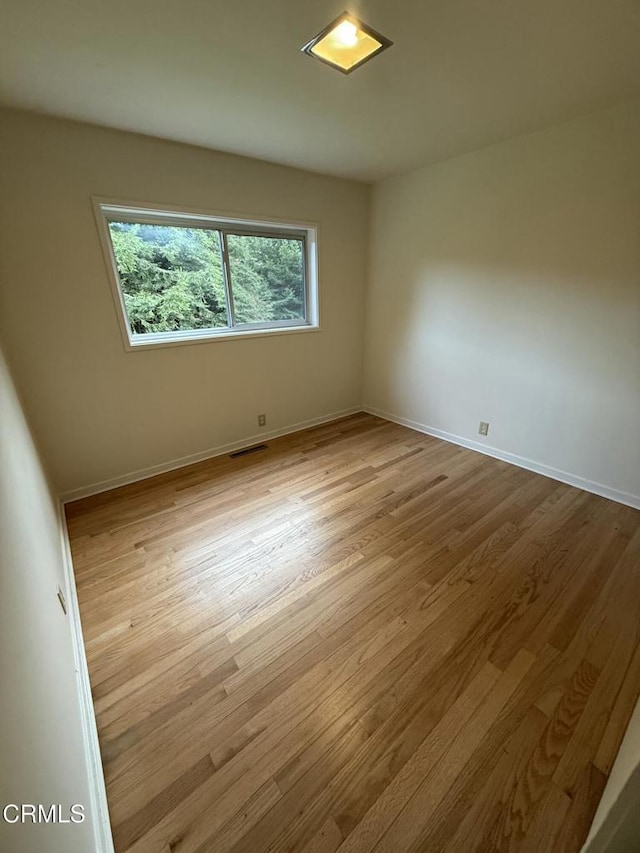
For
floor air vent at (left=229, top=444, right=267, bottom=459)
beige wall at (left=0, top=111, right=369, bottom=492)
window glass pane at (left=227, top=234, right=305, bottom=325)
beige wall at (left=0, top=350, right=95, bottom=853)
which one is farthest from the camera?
floor air vent at (left=229, top=444, right=267, bottom=459)

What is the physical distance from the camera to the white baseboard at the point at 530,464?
240 centimetres

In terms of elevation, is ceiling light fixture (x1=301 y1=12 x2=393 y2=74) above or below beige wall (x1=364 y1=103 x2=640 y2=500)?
above

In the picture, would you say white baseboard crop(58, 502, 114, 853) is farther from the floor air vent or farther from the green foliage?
the green foliage

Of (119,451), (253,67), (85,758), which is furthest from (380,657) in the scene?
(253,67)

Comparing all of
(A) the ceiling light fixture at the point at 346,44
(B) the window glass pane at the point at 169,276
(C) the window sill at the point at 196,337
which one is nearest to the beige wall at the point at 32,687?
(C) the window sill at the point at 196,337

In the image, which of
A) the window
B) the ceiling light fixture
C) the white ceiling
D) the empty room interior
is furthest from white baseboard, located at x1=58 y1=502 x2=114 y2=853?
the ceiling light fixture

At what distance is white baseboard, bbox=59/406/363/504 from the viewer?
2561 millimetres

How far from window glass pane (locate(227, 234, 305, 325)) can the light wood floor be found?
1.73m

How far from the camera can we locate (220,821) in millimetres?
992

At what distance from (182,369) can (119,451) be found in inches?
31.3

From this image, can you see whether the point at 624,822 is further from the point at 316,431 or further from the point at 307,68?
the point at 316,431

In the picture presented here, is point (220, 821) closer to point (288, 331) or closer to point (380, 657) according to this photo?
point (380, 657)

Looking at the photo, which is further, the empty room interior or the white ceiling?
the white ceiling

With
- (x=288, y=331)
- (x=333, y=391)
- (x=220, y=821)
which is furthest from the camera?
(x=333, y=391)
